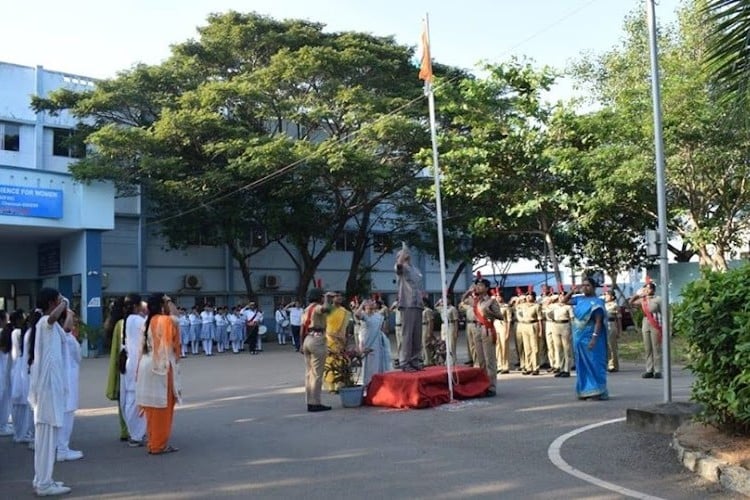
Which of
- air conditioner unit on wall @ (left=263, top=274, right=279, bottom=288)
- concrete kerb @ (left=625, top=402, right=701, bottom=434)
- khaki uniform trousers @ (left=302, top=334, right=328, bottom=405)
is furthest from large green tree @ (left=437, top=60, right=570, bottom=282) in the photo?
air conditioner unit on wall @ (left=263, top=274, right=279, bottom=288)

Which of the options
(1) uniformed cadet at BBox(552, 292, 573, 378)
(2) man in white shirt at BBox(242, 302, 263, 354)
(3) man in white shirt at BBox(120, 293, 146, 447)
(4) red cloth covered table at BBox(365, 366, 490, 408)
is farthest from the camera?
(2) man in white shirt at BBox(242, 302, 263, 354)

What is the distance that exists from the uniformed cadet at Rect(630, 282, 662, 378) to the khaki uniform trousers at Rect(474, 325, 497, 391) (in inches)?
127

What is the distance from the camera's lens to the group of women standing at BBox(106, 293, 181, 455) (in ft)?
27.7

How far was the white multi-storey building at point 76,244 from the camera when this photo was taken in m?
26.0

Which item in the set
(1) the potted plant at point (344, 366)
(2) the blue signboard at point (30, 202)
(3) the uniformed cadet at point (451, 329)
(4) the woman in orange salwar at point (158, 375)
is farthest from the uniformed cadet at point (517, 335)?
(2) the blue signboard at point (30, 202)

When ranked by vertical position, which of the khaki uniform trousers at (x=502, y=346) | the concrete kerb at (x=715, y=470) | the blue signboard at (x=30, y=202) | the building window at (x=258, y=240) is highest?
the blue signboard at (x=30, y=202)

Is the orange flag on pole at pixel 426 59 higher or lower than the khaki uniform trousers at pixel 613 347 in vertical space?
higher

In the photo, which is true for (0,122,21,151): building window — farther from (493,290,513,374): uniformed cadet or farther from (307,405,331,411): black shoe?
(307,405,331,411): black shoe

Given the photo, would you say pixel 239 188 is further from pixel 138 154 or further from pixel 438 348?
pixel 438 348

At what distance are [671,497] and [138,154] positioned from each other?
24959 millimetres

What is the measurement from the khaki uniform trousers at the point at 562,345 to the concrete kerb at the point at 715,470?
7.89 m

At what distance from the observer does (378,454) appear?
8.00 m

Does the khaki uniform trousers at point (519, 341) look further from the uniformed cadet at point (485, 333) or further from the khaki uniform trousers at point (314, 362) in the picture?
the khaki uniform trousers at point (314, 362)

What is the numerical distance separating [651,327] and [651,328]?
21 mm
